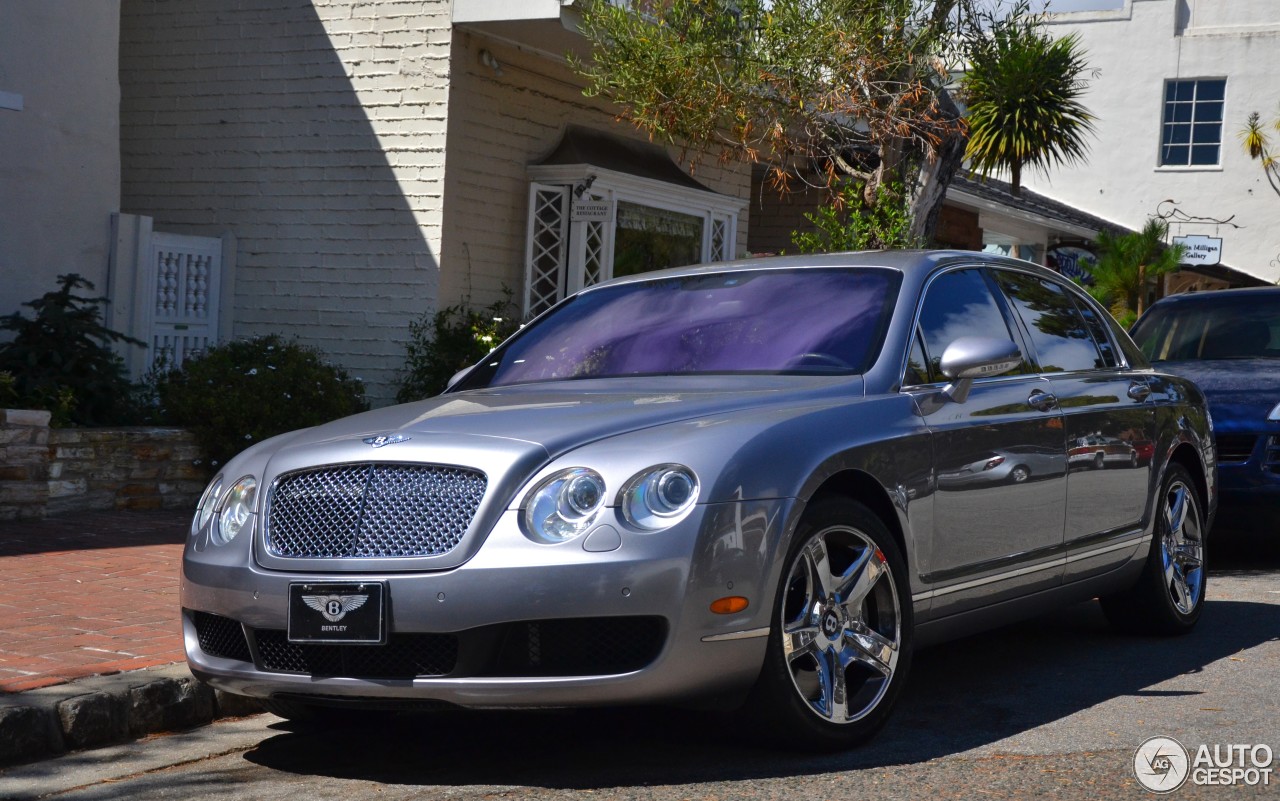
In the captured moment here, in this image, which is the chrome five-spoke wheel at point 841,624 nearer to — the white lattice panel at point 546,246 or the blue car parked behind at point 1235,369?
the blue car parked behind at point 1235,369

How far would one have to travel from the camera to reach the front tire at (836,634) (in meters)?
4.36

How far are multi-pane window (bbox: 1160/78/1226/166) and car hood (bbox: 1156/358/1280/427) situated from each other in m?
20.6

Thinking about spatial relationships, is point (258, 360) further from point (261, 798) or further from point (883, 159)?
point (261, 798)

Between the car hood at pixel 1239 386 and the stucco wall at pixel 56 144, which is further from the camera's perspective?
the stucco wall at pixel 56 144

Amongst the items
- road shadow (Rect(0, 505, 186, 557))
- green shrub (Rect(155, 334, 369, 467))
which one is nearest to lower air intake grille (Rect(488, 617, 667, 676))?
road shadow (Rect(0, 505, 186, 557))

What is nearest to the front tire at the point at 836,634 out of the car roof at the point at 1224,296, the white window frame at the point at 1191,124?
the car roof at the point at 1224,296

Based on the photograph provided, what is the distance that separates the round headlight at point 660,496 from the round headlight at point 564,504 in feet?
0.28

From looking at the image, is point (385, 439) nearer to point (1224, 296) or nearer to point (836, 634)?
point (836, 634)

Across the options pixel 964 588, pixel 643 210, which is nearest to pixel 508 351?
pixel 964 588

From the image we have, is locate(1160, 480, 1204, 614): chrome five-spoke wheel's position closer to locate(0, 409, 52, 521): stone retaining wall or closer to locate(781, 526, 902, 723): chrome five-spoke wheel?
locate(781, 526, 902, 723): chrome five-spoke wheel

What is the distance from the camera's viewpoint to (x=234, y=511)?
4742 millimetres

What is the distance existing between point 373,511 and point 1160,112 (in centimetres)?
2745

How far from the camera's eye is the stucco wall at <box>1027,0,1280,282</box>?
92.6 ft

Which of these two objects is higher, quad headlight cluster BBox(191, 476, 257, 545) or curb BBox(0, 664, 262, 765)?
quad headlight cluster BBox(191, 476, 257, 545)
